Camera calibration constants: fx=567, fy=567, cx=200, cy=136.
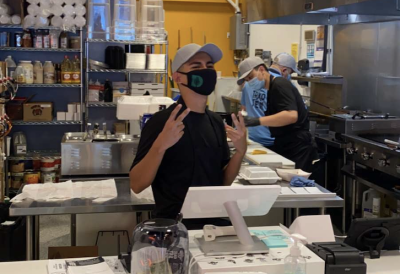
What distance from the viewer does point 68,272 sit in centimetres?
216

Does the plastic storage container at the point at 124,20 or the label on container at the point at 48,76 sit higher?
the plastic storage container at the point at 124,20

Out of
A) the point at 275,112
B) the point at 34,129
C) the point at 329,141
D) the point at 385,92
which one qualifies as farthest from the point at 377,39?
the point at 34,129

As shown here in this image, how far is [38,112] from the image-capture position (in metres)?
6.52

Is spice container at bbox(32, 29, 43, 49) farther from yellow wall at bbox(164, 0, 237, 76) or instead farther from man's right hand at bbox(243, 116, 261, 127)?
man's right hand at bbox(243, 116, 261, 127)

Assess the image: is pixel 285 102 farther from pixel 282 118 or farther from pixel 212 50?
pixel 212 50

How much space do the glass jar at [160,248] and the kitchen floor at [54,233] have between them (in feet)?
9.59

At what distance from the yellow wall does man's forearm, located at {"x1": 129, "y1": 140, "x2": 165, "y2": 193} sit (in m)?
6.27

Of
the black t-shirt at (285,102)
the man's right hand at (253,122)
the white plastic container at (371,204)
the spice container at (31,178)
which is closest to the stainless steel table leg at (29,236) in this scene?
the man's right hand at (253,122)

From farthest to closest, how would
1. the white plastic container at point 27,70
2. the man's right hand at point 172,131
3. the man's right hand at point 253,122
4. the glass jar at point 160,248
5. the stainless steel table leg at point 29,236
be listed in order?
the white plastic container at point 27,70, the man's right hand at point 253,122, the stainless steel table leg at point 29,236, the man's right hand at point 172,131, the glass jar at point 160,248

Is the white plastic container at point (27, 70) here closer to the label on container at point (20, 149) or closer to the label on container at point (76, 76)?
the label on container at point (76, 76)

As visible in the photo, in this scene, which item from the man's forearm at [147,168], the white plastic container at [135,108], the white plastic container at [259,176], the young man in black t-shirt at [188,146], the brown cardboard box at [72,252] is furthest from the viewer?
the white plastic container at [135,108]

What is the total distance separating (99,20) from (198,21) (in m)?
2.69

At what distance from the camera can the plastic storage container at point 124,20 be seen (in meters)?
6.25

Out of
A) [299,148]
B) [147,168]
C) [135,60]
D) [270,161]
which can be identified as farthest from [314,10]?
[135,60]
